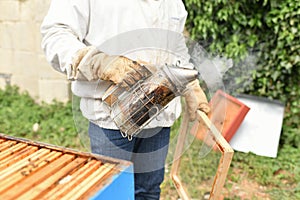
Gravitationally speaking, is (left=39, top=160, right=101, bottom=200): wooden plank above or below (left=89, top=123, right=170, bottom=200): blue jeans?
above

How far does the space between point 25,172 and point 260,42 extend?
121 inches

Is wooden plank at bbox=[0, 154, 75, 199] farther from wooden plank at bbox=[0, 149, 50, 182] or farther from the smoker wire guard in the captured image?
the smoker wire guard

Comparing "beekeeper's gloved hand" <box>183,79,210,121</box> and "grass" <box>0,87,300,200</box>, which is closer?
"beekeeper's gloved hand" <box>183,79,210,121</box>

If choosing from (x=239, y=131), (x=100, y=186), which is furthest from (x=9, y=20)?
(x=100, y=186)

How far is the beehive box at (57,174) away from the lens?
2.91 feet

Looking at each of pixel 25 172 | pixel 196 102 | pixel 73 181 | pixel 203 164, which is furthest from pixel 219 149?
pixel 203 164

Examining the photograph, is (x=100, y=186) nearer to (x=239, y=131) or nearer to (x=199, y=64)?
(x=199, y=64)

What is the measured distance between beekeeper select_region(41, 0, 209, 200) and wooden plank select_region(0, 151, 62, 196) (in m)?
0.33

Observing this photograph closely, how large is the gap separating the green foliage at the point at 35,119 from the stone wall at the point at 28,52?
0.45 feet

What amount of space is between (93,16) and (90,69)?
312 millimetres

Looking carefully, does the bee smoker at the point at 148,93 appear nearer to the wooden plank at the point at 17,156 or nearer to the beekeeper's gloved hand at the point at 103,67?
the beekeeper's gloved hand at the point at 103,67

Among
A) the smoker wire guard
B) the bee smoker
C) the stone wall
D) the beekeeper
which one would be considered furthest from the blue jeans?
the stone wall

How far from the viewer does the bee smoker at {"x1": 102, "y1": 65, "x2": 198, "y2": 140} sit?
1131 mm

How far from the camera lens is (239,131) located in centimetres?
338
